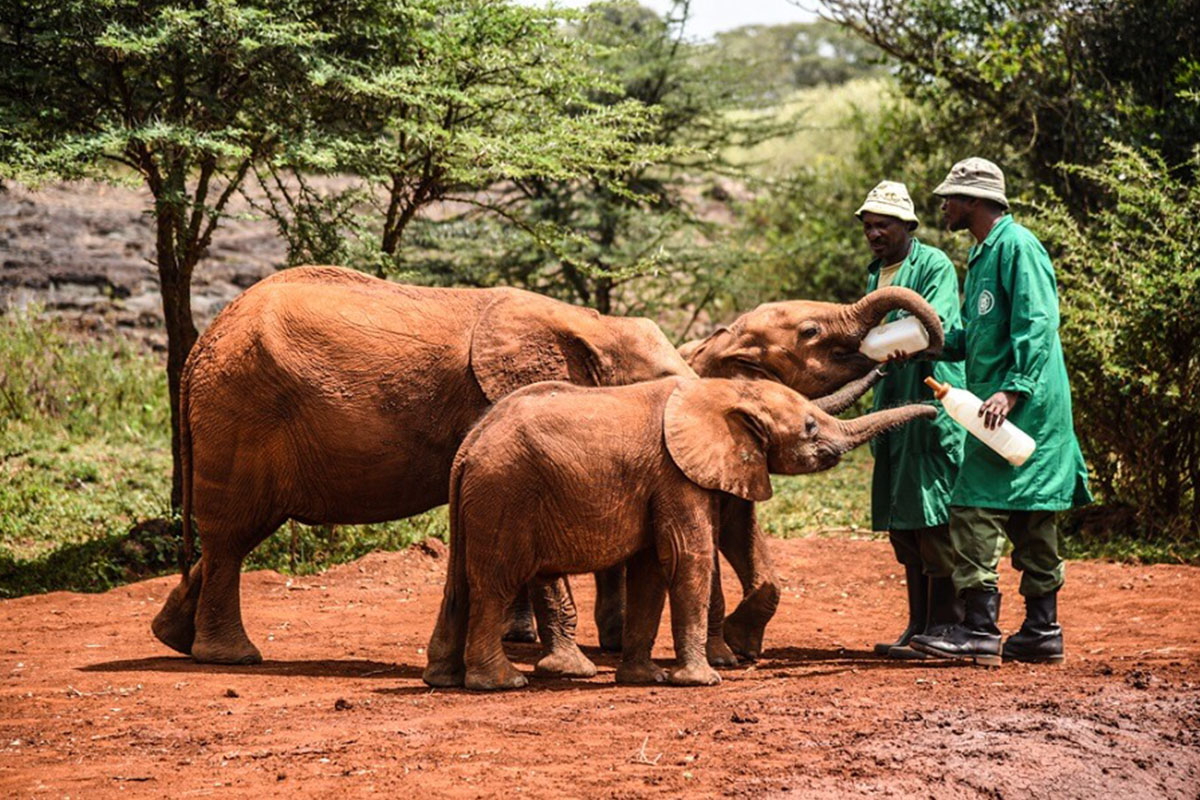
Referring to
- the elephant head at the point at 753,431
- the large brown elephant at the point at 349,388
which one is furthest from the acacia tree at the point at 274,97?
the elephant head at the point at 753,431

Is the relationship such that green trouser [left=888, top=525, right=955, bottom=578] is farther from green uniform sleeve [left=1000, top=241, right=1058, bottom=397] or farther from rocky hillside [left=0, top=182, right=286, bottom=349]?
rocky hillside [left=0, top=182, right=286, bottom=349]

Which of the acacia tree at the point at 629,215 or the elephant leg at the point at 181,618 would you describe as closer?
the elephant leg at the point at 181,618

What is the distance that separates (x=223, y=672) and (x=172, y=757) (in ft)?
6.74

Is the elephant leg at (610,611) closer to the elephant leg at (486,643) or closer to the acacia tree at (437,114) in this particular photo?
the elephant leg at (486,643)

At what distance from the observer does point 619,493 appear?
727 cm

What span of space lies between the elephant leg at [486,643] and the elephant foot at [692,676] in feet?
2.39

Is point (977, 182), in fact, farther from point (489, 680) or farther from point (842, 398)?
point (489, 680)

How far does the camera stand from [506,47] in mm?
12195

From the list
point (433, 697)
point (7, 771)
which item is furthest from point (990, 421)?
point (7, 771)

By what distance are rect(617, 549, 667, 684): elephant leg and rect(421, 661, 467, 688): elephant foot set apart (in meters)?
0.79

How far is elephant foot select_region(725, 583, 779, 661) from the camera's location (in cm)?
828

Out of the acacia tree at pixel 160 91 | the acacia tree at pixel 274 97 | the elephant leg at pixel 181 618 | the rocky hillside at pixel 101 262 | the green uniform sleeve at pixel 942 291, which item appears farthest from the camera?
the rocky hillside at pixel 101 262

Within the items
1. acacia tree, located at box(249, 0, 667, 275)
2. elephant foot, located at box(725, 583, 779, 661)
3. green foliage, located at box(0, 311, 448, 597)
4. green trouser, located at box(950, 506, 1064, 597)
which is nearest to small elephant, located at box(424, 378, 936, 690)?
green trouser, located at box(950, 506, 1064, 597)

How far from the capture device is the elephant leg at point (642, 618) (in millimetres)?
7465
